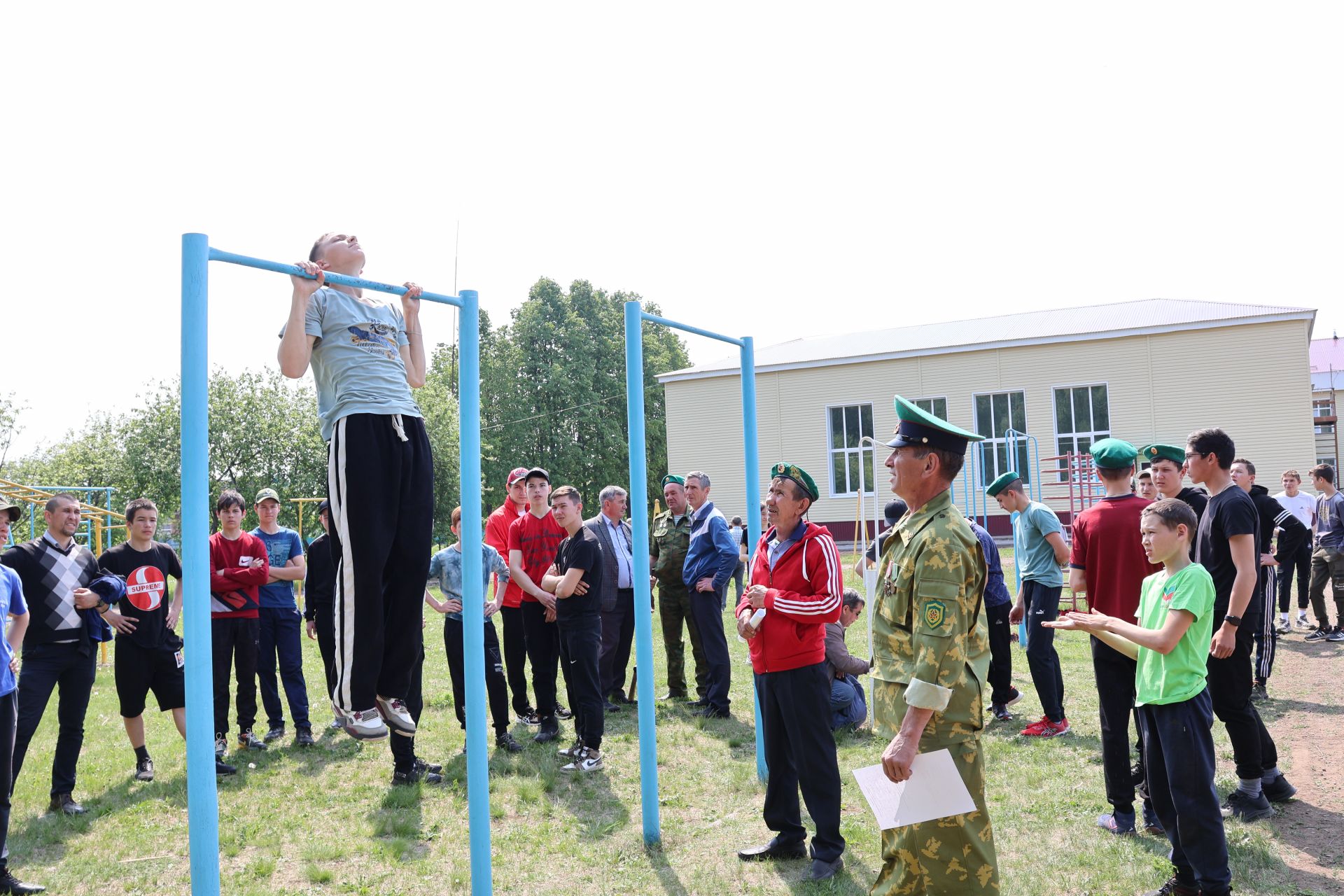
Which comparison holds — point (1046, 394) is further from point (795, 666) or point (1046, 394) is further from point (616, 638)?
point (795, 666)

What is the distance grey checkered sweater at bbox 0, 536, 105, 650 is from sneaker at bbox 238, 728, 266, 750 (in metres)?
2.13

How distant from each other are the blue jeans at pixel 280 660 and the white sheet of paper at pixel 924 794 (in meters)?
6.86

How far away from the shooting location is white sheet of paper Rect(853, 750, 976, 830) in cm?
313

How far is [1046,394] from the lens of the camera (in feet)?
99.4

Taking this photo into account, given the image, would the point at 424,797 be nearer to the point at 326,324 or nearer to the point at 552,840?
the point at 552,840

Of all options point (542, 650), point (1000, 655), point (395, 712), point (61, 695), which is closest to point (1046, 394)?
point (1000, 655)

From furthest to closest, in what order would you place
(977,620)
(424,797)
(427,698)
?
(427,698)
(424,797)
(977,620)

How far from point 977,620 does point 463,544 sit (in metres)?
2.11

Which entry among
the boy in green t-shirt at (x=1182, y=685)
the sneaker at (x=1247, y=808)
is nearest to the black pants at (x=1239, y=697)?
the sneaker at (x=1247, y=808)

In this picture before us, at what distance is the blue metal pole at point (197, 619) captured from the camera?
299 cm

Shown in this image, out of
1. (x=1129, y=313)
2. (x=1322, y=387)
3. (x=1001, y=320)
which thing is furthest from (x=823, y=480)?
(x=1322, y=387)

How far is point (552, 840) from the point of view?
5.77 m

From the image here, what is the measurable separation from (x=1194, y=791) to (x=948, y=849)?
186cm

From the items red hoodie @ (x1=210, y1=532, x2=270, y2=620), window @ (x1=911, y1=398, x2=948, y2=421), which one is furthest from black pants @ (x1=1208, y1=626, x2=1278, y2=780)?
window @ (x1=911, y1=398, x2=948, y2=421)
